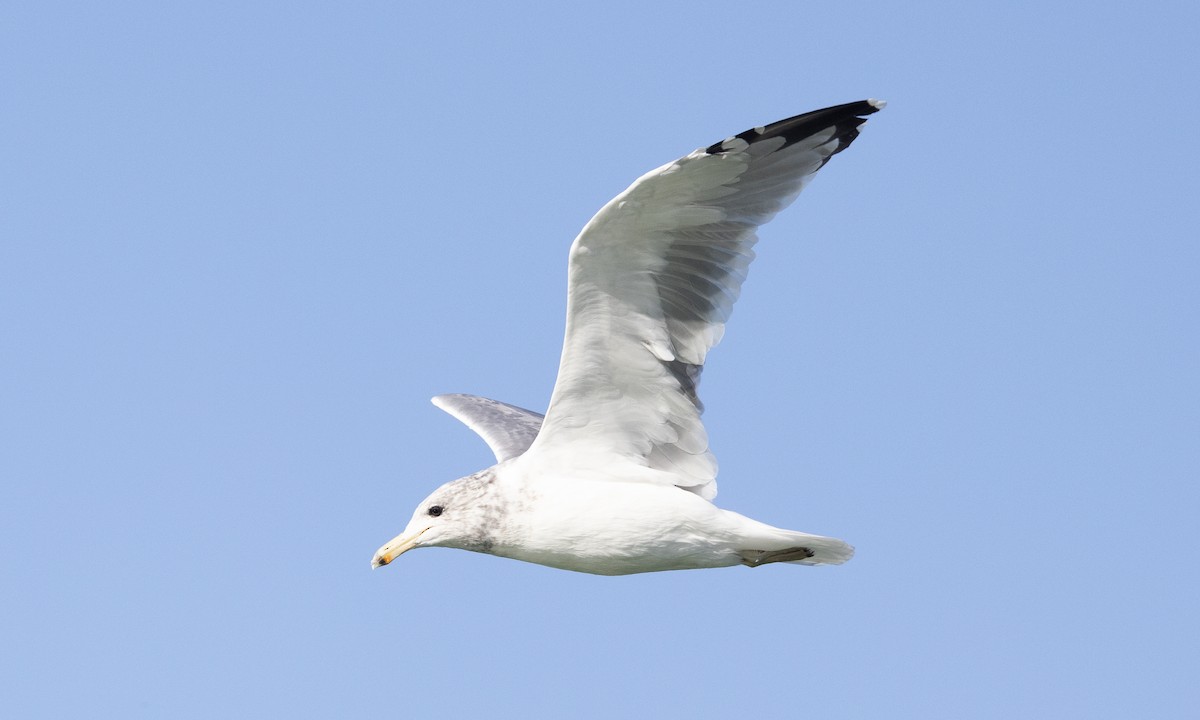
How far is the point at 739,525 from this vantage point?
10.5 m

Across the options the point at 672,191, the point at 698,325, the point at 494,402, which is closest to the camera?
the point at 672,191

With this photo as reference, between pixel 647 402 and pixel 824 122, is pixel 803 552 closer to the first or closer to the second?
pixel 647 402

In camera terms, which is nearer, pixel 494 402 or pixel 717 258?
pixel 717 258

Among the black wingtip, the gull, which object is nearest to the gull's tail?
the gull

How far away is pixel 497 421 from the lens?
13.6 m

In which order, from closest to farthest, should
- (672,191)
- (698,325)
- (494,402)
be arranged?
(672,191) < (698,325) < (494,402)

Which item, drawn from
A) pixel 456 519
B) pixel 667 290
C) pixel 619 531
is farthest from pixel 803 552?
pixel 456 519

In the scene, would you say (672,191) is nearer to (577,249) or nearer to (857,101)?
(577,249)

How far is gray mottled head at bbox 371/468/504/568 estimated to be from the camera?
10406mm

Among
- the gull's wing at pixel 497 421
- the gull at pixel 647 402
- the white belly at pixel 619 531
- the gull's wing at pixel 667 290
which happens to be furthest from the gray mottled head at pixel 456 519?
the gull's wing at pixel 497 421

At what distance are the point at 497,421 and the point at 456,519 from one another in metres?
3.22

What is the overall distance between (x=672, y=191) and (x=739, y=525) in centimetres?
224

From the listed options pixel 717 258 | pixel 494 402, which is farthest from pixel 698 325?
→ pixel 494 402

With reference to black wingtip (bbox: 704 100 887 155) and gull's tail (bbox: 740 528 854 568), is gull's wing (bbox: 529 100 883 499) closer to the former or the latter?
black wingtip (bbox: 704 100 887 155)
